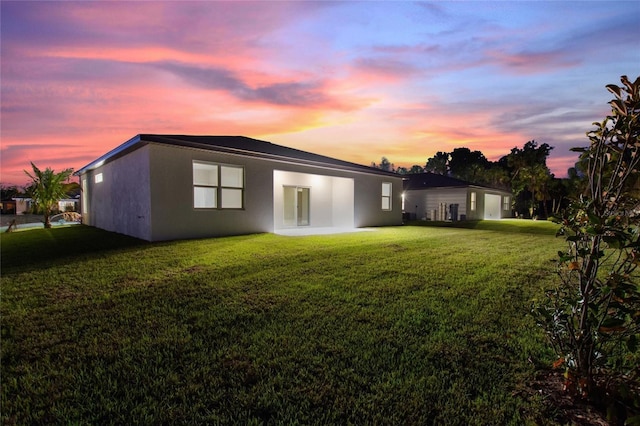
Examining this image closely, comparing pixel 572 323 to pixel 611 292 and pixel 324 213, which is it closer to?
pixel 611 292

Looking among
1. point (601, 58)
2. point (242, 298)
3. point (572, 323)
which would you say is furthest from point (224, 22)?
point (601, 58)

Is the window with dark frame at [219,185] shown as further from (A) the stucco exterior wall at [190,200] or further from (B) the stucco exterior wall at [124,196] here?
(B) the stucco exterior wall at [124,196]

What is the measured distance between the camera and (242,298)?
162 inches

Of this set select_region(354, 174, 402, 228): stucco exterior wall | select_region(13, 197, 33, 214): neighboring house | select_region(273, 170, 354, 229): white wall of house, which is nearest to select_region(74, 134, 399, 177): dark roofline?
select_region(354, 174, 402, 228): stucco exterior wall

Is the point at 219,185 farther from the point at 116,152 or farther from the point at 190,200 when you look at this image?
the point at 116,152

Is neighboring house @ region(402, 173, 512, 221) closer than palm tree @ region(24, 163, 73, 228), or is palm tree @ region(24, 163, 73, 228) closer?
palm tree @ region(24, 163, 73, 228)

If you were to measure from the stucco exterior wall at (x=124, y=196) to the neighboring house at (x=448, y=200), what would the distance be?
17.7 meters

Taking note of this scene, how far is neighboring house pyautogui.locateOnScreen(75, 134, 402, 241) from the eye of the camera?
9508 millimetres

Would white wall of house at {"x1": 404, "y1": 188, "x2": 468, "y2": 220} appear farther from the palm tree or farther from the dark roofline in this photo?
the palm tree

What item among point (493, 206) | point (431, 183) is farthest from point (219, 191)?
point (493, 206)

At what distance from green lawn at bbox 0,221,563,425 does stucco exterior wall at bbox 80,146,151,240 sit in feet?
13.9

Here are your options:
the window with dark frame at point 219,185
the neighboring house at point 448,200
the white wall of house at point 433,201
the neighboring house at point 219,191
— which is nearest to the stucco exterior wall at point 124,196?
the neighboring house at point 219,191

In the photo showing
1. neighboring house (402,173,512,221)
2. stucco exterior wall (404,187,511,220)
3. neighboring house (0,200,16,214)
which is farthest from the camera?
neighboring house (0,200,16,214)

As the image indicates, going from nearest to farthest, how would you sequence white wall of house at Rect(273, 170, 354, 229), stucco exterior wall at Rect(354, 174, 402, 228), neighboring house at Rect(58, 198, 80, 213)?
white wall of house at Rect(273, 170, 354, 229), stucco exterior wall at Rect(354, 174, 402, 228), neighboring house at Rect(58, 198, 80, 213)
